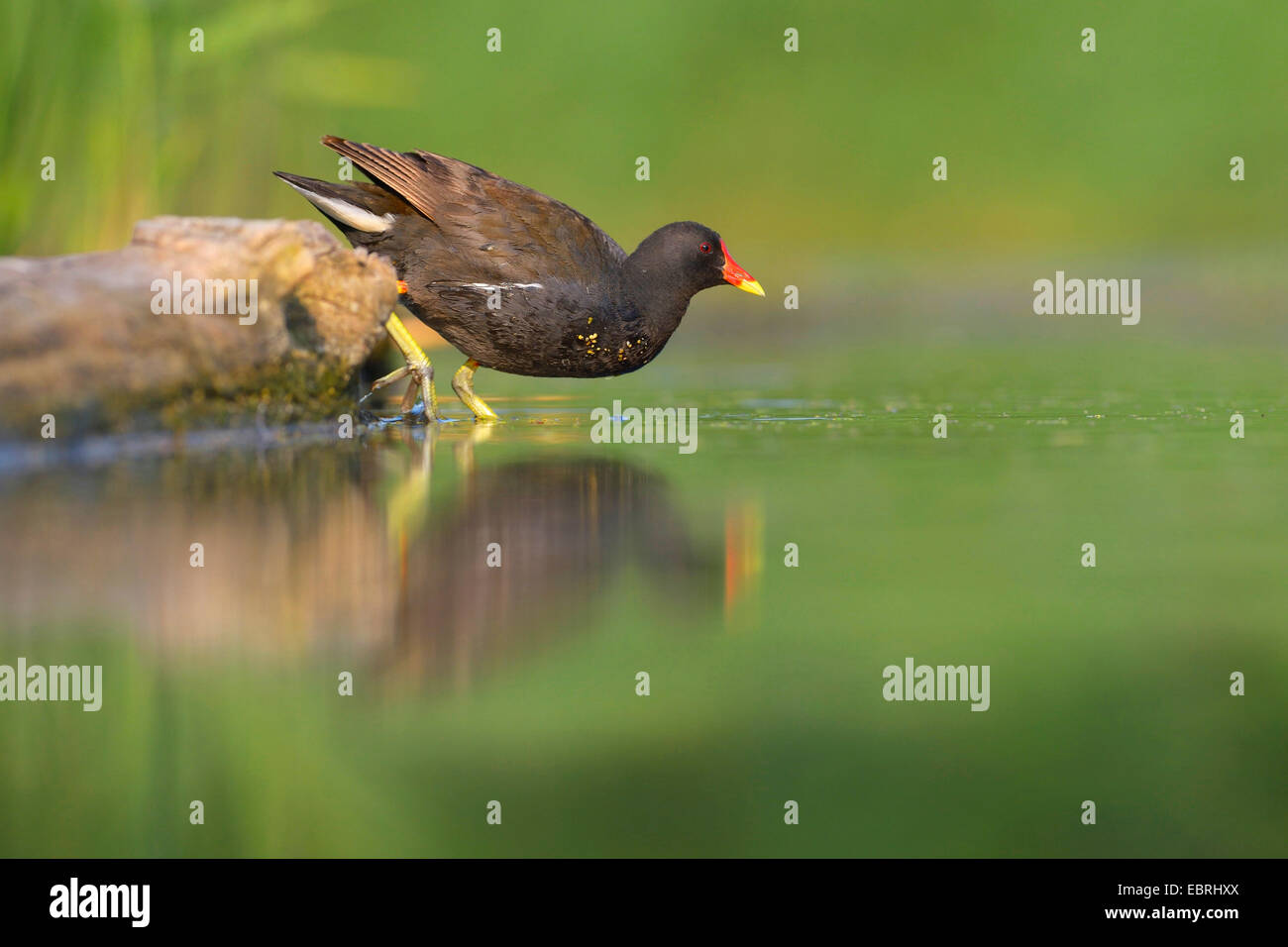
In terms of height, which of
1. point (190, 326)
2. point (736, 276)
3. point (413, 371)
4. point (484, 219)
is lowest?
point (413, 371)

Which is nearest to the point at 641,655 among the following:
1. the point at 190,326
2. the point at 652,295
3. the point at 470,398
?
the point at 190,326

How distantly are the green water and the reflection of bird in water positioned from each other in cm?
1

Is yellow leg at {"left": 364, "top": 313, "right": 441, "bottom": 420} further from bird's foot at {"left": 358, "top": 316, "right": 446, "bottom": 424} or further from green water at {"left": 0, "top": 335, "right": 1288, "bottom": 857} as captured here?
green water at {"left": 0, "top": 335, "right": 1288, "bottom": 857}

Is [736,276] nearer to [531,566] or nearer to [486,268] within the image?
[486,268]

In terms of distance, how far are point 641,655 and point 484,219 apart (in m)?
4.40

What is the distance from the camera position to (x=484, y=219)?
7.42 metres

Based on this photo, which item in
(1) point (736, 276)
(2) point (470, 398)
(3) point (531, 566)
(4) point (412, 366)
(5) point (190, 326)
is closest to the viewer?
(3) point (531, 566)

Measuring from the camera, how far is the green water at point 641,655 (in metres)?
2.62

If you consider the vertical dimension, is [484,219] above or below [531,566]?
above

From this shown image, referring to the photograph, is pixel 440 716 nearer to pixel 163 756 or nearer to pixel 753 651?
pixel 163 756

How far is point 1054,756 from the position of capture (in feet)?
9.36

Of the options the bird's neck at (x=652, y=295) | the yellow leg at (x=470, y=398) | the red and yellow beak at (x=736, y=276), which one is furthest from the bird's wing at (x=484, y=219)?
the red and yellow beak at (x=736, y=276)

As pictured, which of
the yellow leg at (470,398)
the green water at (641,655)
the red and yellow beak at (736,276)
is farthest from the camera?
the red and yellow beak at (736,276)

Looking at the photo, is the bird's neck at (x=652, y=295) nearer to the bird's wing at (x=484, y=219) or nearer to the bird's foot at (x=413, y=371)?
the bird's wing at (x=484, y=219)
